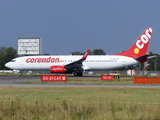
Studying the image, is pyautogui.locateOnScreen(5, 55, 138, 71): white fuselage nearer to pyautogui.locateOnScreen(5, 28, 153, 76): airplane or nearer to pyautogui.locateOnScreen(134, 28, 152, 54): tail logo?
pyautogui.locateOnScreen(5, 28, 153, 76): airplane

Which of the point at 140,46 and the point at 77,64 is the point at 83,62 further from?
the point at 140,46

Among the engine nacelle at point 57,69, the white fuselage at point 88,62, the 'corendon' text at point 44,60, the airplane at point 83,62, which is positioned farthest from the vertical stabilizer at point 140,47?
the 'corendon' text at point 44,60

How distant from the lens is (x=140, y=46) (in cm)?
5975

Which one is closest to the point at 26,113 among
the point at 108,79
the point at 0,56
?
the point at 108,79

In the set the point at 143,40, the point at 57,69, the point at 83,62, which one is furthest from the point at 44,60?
the point at 143,40

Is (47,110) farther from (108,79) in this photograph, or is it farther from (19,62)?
(19,62)

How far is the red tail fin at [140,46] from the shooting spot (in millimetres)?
58678

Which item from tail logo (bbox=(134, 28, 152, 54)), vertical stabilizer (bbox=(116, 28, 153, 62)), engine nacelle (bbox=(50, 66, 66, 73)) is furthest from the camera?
tail logo (bbox=(134, 28, 152, 54))

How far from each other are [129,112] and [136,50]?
4673 cm

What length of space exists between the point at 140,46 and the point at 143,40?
1.46 m

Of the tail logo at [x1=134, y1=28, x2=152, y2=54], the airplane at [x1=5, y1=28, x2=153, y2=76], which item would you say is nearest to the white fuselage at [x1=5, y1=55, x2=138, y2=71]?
the airplane at [x1=5, y1=28, x2=153, y2=76]

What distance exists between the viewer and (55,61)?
5762cm

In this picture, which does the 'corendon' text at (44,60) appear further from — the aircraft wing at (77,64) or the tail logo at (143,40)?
the tail logo at (143,40)

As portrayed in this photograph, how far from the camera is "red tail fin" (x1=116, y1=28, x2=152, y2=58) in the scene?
5868cm
